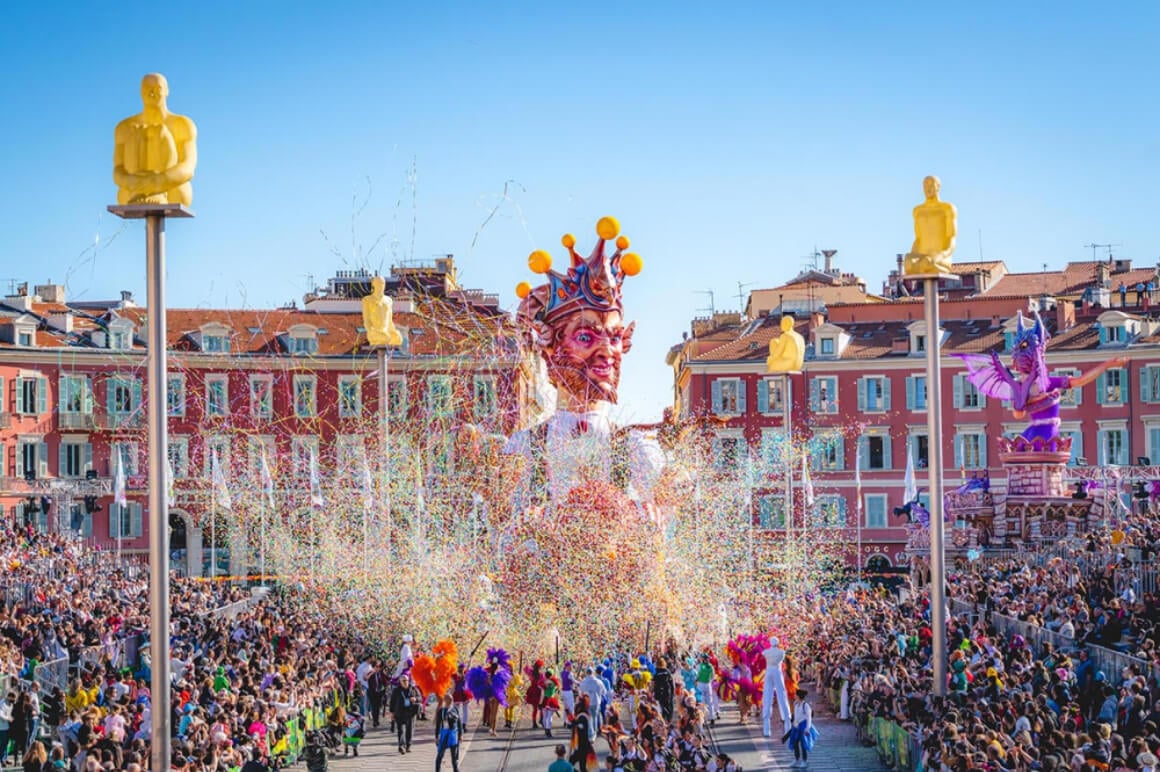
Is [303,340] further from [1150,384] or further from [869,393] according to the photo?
[1150,384]

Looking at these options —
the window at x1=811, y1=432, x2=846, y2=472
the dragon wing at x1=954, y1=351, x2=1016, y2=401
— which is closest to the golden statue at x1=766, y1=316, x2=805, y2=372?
the dragon wing at x1=954, y1=351, x2=1016, y2=401

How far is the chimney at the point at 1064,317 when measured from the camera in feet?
211

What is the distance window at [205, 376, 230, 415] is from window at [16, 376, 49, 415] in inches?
225

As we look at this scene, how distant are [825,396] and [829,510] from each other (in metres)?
5.21

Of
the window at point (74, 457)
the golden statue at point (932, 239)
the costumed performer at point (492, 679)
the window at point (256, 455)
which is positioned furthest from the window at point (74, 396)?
the golden statue at point (932, 239)

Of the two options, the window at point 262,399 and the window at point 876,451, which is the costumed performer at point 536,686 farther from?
the window at point 876,451

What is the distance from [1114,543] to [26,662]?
67.2ft

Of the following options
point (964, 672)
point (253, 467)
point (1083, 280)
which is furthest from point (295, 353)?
point (964, 672)

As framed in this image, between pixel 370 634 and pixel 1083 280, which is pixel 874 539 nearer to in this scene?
pixel 1083 280

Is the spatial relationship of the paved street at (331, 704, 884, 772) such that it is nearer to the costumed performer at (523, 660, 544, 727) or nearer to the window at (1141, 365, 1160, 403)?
the costumed performer at (523, 660, 544, 727)

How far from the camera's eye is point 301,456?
60312 mm

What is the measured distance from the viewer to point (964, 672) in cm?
2206

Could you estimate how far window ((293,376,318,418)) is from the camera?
64000 millimetres

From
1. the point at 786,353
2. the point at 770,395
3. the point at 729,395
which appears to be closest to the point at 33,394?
the point at 729,395
